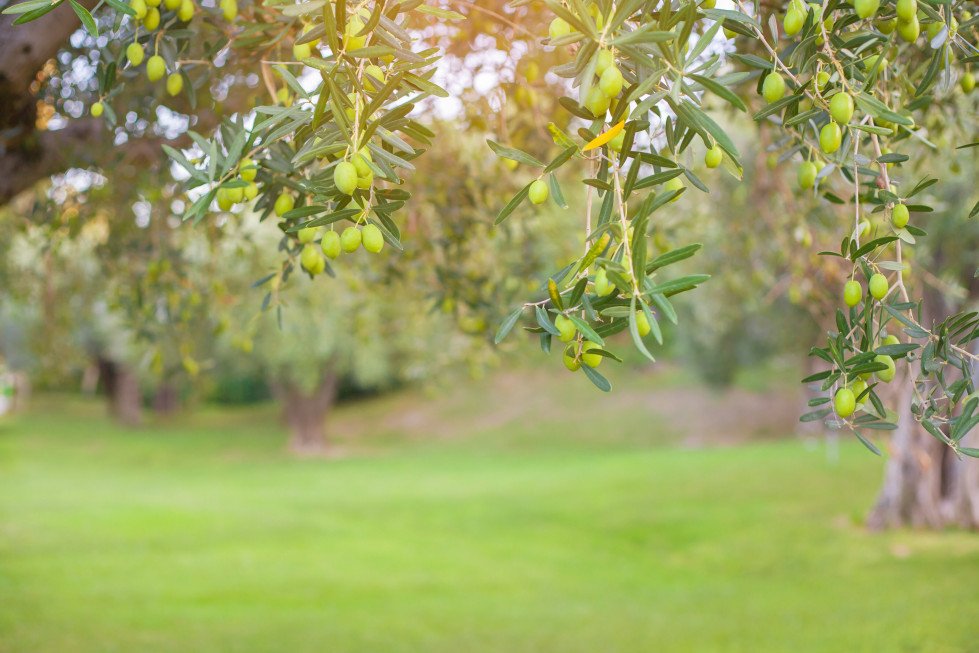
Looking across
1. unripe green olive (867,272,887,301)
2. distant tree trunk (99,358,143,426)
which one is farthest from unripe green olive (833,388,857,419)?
distant tree trunk (99,358,143,426)

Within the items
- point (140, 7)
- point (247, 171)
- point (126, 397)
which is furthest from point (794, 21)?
point (126, 397)

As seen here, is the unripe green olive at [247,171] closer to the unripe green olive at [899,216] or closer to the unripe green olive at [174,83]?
the unripe green olive at [174,83]

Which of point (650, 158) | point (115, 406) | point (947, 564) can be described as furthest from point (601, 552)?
point (115, 406)

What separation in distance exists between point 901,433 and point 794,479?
383 cm

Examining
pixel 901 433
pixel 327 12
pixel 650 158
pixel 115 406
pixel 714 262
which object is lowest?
pixel 115 406

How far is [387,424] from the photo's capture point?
Result: 25.8 meters

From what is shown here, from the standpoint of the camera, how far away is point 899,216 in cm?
142

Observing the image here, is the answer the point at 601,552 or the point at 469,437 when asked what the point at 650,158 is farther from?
the point at 469,437

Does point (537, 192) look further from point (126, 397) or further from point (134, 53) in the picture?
point (126, 397)

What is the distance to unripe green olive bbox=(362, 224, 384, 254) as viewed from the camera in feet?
3.92

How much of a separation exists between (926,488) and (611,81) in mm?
9720

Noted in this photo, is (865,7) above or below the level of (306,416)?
above

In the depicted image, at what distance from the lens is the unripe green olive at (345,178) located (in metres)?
1.12

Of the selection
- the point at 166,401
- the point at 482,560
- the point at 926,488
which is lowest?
the point at 166,401
